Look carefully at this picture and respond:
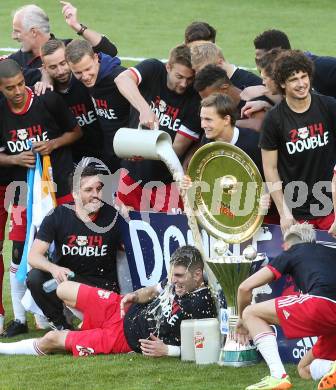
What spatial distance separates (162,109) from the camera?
858cm

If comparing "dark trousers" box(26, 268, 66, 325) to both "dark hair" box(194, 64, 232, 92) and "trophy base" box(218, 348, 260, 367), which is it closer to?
"trophy base" box(218, 348, 260, 367)

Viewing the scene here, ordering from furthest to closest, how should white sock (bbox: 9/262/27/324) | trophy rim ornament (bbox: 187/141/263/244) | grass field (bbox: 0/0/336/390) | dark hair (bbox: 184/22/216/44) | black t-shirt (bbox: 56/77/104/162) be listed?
grass field (bbox: 0/0/336/390) < dark hair (bbox: 184/22/216/44) < black t-shirt (bbox: 56/77/104/162) < white sock (bbox: 9/262/27/324) < trophy rim ornament (bbox: 187/141/263/244)

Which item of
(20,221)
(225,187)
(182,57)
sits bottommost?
(20,221)

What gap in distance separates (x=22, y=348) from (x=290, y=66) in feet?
8.32

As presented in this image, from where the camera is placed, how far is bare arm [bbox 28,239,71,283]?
27.0 ft

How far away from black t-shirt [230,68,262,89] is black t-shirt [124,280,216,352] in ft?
5.43

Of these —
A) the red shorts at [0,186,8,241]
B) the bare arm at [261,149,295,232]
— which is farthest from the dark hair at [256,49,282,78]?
the red shorts at [0,186,8,241]

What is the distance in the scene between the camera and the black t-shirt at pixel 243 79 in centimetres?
865

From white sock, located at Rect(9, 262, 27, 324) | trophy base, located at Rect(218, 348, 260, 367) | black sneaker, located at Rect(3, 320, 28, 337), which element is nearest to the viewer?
trophy base, located at Rect(218, 348, 260, 367)

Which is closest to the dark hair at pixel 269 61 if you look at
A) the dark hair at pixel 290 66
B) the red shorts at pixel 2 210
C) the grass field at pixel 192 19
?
the dark hair at pixel 290 66

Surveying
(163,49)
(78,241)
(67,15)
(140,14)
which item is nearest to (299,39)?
(163,49)

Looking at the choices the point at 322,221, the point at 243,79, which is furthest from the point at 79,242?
the point at 322,221

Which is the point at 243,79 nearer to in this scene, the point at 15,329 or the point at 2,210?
the point at 2,210

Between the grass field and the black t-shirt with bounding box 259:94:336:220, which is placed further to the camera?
the grass field
